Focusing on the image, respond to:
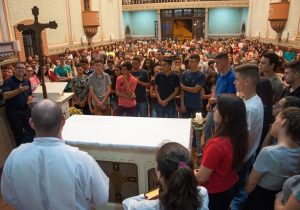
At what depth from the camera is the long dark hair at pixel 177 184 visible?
50.2 inches

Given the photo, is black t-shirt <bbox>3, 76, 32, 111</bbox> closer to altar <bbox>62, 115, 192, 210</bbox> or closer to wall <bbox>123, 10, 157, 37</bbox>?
altar <bbox>62, 115, 192, 210</bbox>

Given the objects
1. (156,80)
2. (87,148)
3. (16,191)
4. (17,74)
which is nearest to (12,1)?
(17,74)

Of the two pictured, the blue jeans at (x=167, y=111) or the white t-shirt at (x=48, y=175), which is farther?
the blue jeans at (x=167, y=111)

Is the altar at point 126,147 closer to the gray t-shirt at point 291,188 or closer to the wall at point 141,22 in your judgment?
the gray t-shirt at point 291,188

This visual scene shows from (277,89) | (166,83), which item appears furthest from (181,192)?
(166,83)

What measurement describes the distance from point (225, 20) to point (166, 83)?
21.2 metres

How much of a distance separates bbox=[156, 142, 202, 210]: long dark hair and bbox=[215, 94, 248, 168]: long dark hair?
0.64m

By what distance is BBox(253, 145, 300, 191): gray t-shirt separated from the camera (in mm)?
1837

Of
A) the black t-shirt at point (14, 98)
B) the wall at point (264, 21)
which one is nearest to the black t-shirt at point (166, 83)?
the black t-shirt at point (14, 98)

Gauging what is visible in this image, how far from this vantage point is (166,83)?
15.3ft

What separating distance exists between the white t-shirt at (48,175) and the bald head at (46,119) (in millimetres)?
49

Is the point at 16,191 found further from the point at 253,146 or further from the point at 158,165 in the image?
the point at 253,146

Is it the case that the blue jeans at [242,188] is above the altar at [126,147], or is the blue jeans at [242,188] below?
below

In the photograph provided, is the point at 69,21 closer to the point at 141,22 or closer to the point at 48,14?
the point at 48,14
